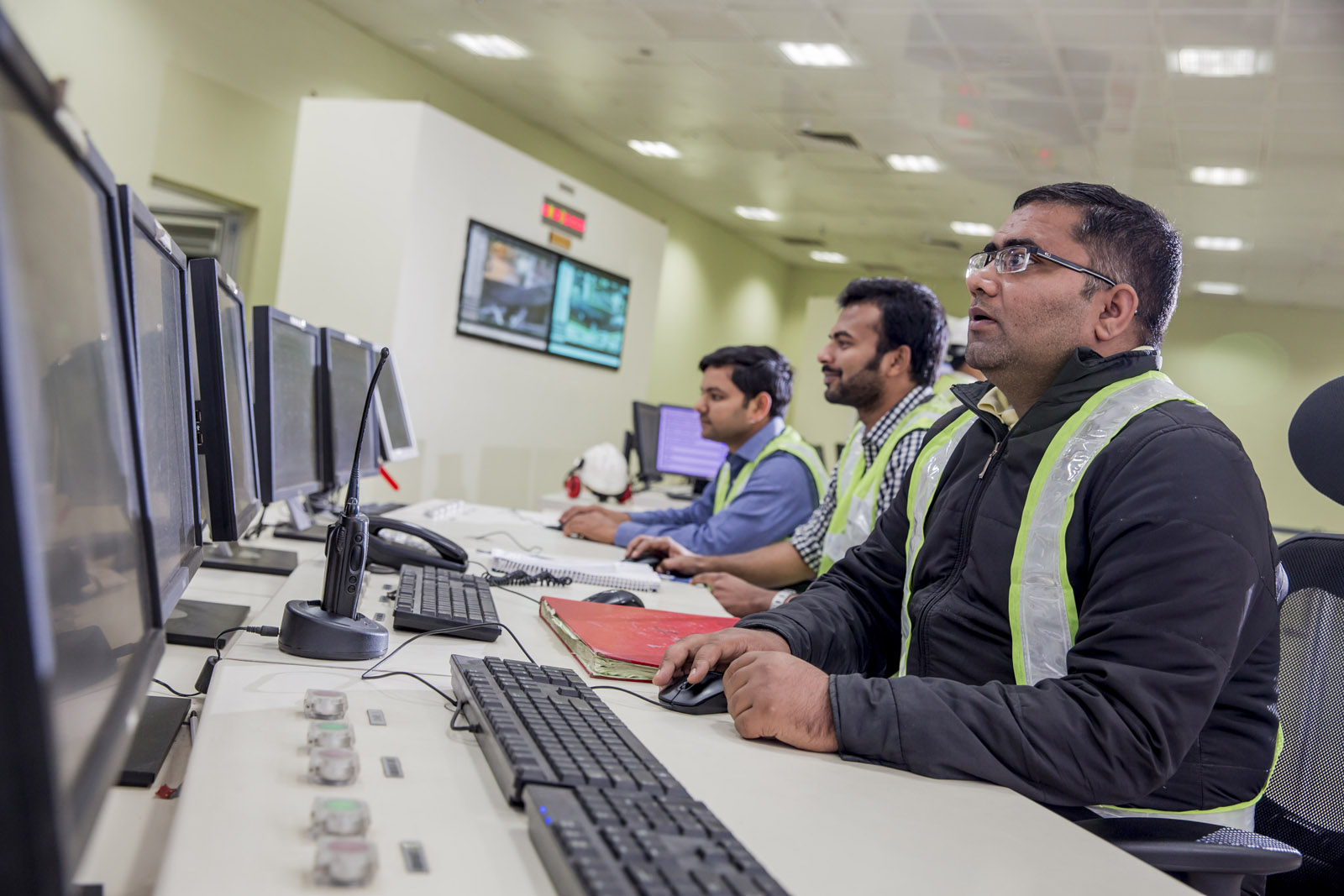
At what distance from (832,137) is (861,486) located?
17.8 ft

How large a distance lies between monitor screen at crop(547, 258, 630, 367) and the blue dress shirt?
3522 mm

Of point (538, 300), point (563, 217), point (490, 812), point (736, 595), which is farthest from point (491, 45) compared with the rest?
point (490, 812)

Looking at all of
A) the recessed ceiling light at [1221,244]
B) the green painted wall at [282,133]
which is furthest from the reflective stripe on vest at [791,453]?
the recessed ceiling light at [1221,244]

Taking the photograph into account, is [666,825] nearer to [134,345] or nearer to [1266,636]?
[134,345]

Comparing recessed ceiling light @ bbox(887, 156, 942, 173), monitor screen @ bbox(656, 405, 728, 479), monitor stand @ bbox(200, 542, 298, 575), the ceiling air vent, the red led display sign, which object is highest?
the ceiling air vent

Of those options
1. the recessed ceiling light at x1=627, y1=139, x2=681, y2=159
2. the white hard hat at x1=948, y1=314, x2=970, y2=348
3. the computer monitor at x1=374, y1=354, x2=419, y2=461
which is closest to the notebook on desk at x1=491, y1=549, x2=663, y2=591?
the computer monitor at x1=374, y1=354, x2=419, y2=461

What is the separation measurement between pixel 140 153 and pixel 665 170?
15.8 ft

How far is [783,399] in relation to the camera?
11.3 ft

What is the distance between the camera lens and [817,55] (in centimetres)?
579

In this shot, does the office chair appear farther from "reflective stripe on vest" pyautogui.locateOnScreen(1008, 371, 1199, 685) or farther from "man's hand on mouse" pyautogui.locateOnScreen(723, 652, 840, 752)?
"man's hand on mouse" pyautogui.locateOnScreen(723, 652, 840, 752)

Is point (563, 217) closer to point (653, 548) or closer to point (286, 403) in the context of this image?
point (653, 548)

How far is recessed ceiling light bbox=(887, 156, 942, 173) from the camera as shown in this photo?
754cm

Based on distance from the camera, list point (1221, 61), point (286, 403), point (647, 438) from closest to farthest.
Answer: point (286, 403)
point (1221, 61)
point (647, 438)

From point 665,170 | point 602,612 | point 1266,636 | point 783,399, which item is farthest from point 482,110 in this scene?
point 1266,636
